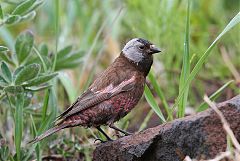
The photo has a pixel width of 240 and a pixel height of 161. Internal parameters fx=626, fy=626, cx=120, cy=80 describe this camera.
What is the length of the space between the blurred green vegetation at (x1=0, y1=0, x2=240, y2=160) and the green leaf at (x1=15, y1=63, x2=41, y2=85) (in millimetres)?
14

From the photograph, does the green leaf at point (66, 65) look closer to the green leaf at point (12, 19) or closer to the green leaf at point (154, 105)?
the green leaf at point (12, 19)

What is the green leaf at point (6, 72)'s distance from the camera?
402 cm

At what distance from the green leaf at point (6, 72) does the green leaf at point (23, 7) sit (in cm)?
37

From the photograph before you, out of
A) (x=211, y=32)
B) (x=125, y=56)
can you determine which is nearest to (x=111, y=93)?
(x=125, y=56)

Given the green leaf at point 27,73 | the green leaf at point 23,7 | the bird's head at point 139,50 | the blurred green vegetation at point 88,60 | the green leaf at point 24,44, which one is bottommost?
the blurred green vegetation at point 88,60

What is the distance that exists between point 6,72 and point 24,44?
41cm

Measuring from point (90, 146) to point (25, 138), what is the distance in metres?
0.54

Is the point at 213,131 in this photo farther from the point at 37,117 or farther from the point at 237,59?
the point at 237,59

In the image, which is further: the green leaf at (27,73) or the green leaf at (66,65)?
the green leaf at (66,65)

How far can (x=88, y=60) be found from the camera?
6238mm

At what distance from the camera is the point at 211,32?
23.2 ft

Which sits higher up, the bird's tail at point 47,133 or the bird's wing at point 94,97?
the bird's wing at point 94,97

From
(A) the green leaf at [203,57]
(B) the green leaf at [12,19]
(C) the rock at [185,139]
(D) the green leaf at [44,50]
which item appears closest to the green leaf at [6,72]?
(B) the green leaf at [12,19]

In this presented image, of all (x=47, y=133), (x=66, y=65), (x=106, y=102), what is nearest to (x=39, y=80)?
(x=47, y=133)
